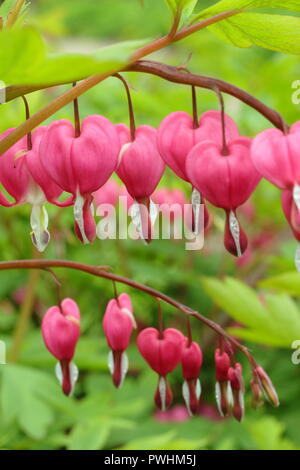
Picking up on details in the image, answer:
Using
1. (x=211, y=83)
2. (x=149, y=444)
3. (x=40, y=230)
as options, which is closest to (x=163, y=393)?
(x=40, y=230)

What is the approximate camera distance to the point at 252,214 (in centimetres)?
243

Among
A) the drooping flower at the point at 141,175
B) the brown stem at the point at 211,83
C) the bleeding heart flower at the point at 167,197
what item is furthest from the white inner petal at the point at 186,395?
the bleeding heart flower at the point at 167,197

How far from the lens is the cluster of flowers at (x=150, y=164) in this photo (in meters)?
0.71

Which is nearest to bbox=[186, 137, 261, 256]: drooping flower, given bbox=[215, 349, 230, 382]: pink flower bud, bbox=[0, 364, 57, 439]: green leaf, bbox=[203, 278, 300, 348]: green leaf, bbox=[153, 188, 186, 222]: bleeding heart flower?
bbox=[215, 349, 230, 382]: pink flower bud

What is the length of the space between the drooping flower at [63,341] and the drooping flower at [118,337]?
0.04m

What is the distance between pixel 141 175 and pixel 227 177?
0.09m

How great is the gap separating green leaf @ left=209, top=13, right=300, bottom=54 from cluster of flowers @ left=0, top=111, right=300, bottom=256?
0.28 ft

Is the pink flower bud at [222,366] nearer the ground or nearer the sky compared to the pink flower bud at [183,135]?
nearer the ground

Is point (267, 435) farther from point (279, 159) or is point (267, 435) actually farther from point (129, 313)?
point (279, 159)

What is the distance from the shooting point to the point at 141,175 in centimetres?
77

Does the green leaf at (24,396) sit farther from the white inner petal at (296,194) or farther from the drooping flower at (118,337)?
the white inner petal at (296,194)

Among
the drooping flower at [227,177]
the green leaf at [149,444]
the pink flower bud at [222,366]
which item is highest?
the drooping flower at [227,177]
